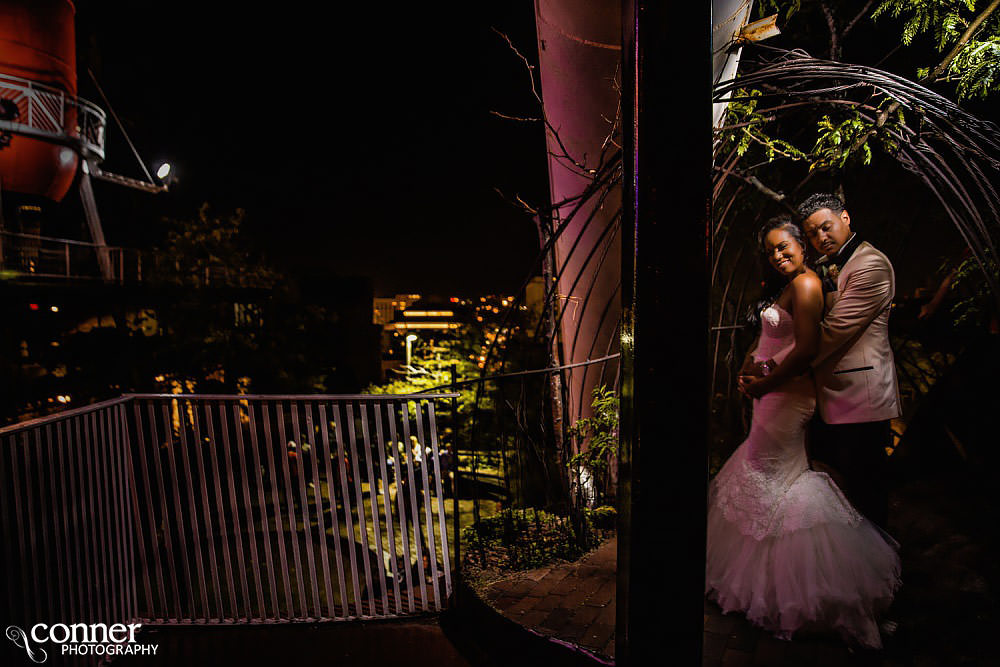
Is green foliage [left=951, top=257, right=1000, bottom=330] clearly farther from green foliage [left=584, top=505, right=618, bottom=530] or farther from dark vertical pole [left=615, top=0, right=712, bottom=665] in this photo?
dark vertical pole [left=615, top=0, right=712, bottom=665]

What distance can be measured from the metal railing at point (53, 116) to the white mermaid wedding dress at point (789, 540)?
56.4 feet

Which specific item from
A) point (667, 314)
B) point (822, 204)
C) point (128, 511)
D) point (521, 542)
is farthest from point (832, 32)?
point (128, 511)

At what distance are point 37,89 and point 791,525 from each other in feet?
59.0

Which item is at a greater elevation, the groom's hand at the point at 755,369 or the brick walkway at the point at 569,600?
the groom's hand at the point at 755,369

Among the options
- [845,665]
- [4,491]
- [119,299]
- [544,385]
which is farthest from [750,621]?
[119,299]

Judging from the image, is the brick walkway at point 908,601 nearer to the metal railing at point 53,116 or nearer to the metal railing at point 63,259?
the metal railing at point 63,259

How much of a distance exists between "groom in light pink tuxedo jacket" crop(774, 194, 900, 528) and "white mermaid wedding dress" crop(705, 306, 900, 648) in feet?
0.46

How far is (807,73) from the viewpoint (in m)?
2.66

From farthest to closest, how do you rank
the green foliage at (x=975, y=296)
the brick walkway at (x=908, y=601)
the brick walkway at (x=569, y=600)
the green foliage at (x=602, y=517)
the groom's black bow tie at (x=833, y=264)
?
the green foliage at (x=602, y=517) → the green foliage at (x=975, y=296) → the brick walkway at (x=569, y=600) → the groom's black bow tie at (x=833, y=264) → the brick walkway at (x=908, y=601)

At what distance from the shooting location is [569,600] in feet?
11.2

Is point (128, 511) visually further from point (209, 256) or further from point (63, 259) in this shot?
point (63, 259)

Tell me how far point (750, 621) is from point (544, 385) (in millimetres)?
1973

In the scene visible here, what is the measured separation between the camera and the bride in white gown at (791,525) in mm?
2539

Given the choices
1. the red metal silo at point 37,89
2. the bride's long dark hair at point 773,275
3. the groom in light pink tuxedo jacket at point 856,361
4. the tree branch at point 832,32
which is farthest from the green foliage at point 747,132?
the red metal silo at point 37,89
